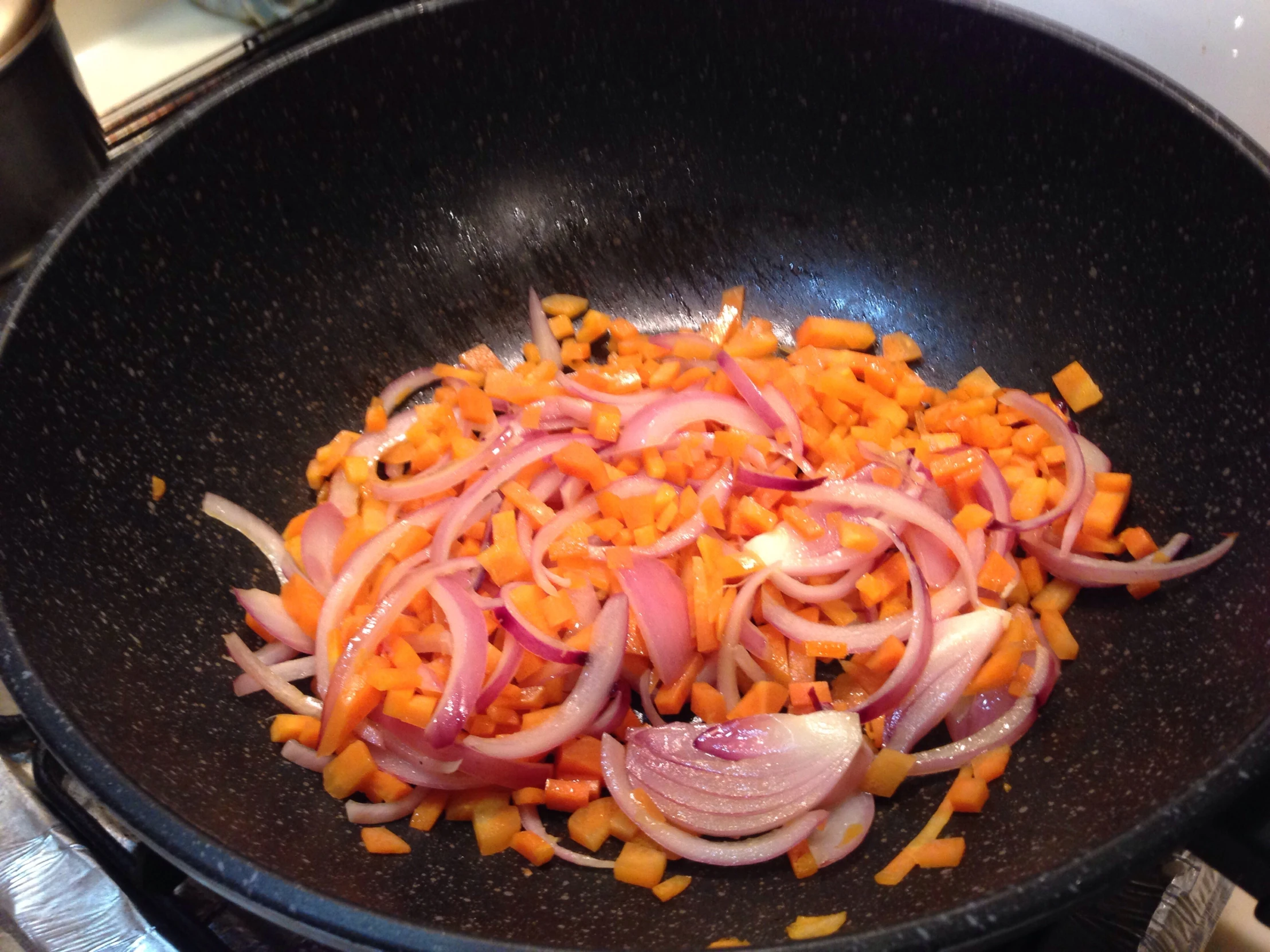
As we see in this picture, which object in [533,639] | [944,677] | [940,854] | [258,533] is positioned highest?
[258,533]

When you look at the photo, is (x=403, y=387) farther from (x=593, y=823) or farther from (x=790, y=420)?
(x=593, y=823)

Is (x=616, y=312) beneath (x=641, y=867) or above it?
above

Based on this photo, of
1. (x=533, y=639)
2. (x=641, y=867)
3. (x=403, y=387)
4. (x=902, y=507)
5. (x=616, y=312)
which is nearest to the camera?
(x=641, y=867)

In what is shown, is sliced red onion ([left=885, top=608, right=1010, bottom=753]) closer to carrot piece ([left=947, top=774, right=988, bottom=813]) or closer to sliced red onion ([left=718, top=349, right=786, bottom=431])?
carrot piece ([left=947, top=774, right=988, bottom=813])

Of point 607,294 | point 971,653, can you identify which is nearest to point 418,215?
point 607,294

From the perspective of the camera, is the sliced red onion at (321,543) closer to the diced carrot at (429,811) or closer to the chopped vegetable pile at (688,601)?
the chopped vegetable pile at (688,601)

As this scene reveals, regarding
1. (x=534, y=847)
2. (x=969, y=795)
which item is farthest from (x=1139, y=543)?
(x=534, y=847)

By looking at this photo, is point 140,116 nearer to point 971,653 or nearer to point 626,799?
point 626,799
